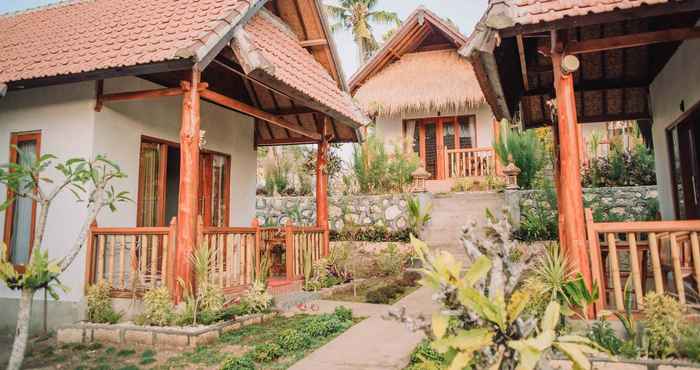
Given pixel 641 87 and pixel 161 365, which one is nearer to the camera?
pixel 161 365

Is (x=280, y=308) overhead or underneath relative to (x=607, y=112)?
underneath

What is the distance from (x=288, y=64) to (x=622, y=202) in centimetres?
836

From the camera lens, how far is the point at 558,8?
484 centimetres

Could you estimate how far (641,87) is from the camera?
8.61m

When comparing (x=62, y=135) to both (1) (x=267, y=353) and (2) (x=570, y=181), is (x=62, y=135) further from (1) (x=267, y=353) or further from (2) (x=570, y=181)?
(2) (x=570, y=181)

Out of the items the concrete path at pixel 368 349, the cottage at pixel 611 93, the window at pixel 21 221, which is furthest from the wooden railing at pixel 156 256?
the cottage at pixel 611 93

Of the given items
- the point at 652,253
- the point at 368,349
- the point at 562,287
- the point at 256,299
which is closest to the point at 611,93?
the point at 652,253

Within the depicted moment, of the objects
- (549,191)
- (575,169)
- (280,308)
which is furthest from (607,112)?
(280,308)

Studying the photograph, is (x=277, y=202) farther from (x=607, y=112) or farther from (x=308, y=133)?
(x=607, y=112)

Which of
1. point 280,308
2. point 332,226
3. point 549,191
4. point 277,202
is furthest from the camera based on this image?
point 277,202

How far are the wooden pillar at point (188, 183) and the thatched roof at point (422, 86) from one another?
1083 centimetres

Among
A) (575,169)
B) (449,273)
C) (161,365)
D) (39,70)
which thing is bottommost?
(161,365)

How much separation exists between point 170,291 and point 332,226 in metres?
7.90

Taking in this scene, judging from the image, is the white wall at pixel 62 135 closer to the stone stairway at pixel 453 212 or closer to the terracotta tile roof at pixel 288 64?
the terracotta tile roof at pixel 288 64
